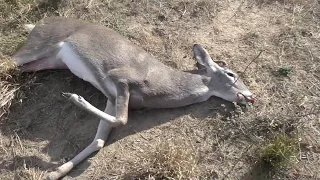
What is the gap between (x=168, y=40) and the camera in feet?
20.2

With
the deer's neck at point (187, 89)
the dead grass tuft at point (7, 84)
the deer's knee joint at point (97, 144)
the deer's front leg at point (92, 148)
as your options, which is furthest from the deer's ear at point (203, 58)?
the dead grass tuft at point (7, 84)

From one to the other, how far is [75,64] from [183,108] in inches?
51.0

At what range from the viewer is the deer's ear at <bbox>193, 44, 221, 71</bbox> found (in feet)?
18.3

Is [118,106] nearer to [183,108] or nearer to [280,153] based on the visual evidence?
[183,108]

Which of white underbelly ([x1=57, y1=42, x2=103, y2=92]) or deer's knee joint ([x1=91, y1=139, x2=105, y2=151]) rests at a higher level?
white underbelly ([x1=57, y1=42, x2=103, y2=92])

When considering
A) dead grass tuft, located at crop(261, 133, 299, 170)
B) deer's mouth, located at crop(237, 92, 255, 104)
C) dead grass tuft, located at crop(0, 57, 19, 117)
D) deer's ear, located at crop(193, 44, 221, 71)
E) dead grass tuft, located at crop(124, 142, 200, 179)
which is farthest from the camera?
deer's ear, located at crop(193, 44, 221, 71)

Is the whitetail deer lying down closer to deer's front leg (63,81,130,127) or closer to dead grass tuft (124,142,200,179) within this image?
deer's front leg (63,81,130,127)

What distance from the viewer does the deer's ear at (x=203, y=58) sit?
5590mm

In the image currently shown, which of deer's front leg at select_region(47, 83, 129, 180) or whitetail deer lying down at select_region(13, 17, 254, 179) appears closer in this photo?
deer's front leg at select_region(47, 83, 129, 180)

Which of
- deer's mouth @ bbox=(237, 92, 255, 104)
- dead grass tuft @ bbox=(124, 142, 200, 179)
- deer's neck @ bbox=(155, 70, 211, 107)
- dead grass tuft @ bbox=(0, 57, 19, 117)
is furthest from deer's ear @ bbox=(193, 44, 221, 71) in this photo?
dead grass tuft @ bbox=(0, 57, 19, 117)

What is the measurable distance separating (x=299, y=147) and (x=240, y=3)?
2627 mm

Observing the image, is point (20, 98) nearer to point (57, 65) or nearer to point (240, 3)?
point (57, 65)

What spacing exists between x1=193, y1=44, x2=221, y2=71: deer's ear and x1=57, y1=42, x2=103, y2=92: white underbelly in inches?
48.6

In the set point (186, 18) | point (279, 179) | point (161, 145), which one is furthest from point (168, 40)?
point (279, 179)
